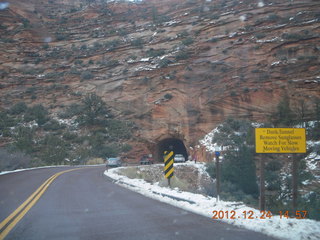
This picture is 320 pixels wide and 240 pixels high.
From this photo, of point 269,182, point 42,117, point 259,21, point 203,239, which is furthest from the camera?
point 42,117

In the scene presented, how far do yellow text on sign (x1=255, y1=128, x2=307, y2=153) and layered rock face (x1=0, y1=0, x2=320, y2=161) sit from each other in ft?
89.3

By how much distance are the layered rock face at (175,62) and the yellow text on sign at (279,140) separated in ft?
89.3

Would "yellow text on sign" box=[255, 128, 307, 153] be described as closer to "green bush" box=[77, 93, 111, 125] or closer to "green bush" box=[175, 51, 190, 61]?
"green bush" box=[175, 51, 190, 61]

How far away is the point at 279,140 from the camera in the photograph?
8695 mm

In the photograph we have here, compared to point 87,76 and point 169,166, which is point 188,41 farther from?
point 169,166

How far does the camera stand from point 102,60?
56969 mm

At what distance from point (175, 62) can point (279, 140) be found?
1508 inches

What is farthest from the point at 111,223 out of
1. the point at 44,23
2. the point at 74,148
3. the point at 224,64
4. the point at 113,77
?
the point at 44,23

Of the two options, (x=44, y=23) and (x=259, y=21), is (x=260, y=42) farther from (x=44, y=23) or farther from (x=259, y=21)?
(x=44, y=23)

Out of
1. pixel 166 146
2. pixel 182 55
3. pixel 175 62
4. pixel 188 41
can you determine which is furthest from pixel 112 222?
pixel 166 146

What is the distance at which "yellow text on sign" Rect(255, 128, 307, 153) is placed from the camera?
859cm

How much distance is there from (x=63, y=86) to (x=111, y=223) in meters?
50.4

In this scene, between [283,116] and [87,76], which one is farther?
[87,76]
